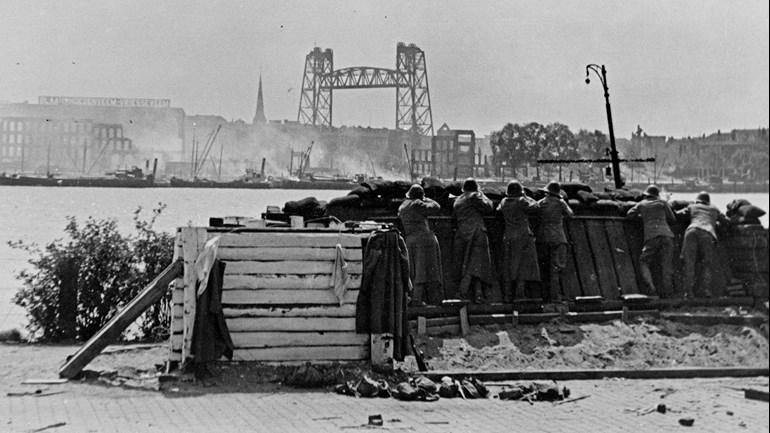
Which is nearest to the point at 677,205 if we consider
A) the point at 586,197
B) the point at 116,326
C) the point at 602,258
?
A: the point at 586,197

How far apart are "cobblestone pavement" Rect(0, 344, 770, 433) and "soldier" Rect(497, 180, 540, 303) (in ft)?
11.1

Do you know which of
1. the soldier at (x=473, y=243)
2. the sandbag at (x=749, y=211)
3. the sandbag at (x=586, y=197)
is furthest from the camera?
the sandbag at (x=586, y=197)

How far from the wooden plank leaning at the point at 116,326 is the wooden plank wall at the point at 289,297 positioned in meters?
0.68

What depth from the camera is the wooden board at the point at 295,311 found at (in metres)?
9.78

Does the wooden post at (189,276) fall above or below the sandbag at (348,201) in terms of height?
below

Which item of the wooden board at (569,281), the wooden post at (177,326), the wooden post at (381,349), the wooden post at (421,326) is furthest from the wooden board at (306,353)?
the wooden board at (569,281)

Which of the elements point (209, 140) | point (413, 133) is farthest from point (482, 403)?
point (209, 140)

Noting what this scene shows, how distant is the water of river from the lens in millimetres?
39000

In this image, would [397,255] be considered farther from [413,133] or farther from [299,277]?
[413,133]

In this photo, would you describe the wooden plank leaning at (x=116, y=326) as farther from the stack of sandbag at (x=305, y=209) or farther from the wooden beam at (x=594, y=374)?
the stack of sandbag at (x=305, y=209)

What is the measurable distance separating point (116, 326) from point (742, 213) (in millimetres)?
10045

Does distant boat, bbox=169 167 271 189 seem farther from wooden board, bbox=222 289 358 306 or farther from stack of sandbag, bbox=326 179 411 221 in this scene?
wooden board, bbox=222 289 358 306

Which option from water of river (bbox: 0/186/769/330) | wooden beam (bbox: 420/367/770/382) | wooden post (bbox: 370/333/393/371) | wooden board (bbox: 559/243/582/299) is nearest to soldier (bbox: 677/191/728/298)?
wooden board (bbox: 559/243/582/299)

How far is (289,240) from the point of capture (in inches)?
390
